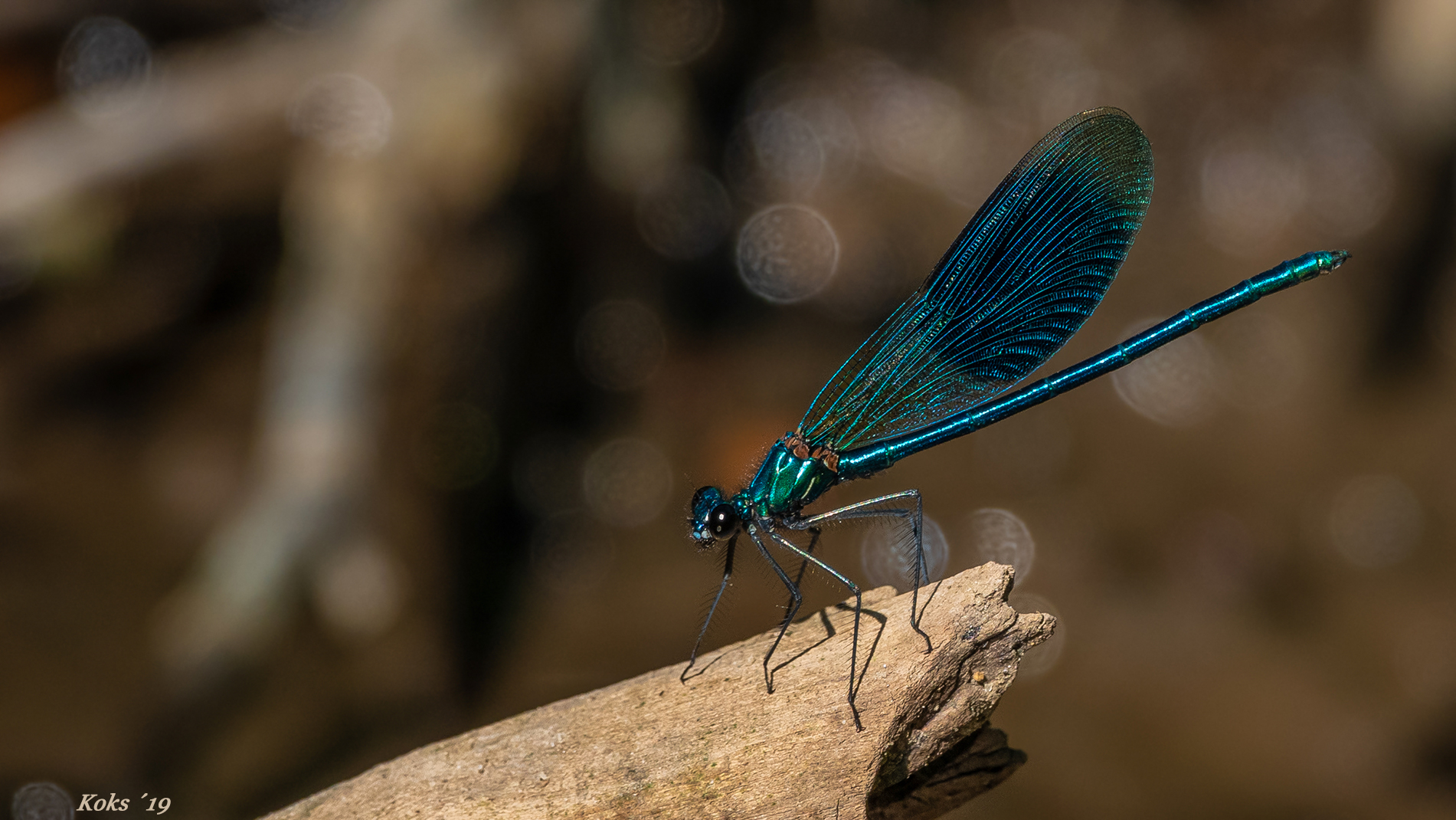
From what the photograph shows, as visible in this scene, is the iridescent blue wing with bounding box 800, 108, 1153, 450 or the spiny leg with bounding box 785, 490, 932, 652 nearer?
the spiny leg with bounding box 785, 490, 932, 652

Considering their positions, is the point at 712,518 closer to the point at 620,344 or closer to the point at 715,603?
the point at 715,603

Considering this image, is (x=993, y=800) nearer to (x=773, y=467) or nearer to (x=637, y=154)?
(x=773, y=467)

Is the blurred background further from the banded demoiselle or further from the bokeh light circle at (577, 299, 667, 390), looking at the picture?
the banded demoiselle

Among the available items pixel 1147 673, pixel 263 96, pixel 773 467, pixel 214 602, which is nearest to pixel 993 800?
pixel 773 467

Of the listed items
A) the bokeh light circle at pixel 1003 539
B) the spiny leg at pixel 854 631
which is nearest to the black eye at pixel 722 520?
the spiny leg at pixel 854 631

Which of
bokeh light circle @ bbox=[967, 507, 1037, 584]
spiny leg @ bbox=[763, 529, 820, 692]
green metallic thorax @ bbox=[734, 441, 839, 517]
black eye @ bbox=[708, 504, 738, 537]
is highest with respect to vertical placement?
bokeh light circle @ bbox=[967, 507, 1037, 584]

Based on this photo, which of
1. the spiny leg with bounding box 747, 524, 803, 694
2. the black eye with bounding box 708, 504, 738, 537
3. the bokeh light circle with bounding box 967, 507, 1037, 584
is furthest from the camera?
the bokeh light circle with bounding box 967, 507, 1037, 584

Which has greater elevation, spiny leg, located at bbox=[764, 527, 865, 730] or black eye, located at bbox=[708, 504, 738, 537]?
black eye, located at bbox=[708, 504, 738, 537]

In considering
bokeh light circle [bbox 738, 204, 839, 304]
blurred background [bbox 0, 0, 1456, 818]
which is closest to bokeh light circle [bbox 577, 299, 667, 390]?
blurred background [bbox 0, 0, 1456, 818]
